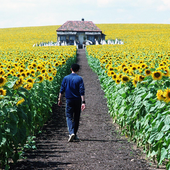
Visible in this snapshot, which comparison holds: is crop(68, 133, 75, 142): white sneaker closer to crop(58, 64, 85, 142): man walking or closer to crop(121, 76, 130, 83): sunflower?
crop(58, 64, 85, 142): man walking

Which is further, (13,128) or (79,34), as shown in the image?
(79,34)

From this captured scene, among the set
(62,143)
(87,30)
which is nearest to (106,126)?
(62,143)

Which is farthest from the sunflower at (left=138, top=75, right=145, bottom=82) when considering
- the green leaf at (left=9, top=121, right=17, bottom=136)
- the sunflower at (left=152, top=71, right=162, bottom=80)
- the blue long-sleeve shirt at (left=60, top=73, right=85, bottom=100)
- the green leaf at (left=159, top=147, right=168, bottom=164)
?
the green leaf at (left=9, top=121, right=17, bottom=136)

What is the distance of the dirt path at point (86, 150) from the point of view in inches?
202

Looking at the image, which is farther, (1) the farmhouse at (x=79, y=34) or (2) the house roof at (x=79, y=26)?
(2) the house roof at (x=79, y=26)

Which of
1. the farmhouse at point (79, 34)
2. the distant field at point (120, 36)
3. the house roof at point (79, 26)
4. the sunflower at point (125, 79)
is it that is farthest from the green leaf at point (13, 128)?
the house roof at point (79, 26)

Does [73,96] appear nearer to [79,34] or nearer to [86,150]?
[86,150]

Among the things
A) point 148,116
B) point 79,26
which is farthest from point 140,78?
point 79,26

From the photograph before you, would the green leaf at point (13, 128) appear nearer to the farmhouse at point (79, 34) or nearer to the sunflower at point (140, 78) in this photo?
the sunflower at point (140, 78)

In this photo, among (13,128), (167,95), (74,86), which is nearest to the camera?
(167,95)

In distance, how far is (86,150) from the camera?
604 centimetres

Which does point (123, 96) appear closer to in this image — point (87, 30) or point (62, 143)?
point (62, 143)

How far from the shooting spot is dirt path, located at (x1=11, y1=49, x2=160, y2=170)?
5.14 meters

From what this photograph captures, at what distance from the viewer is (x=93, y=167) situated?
5.07 m
